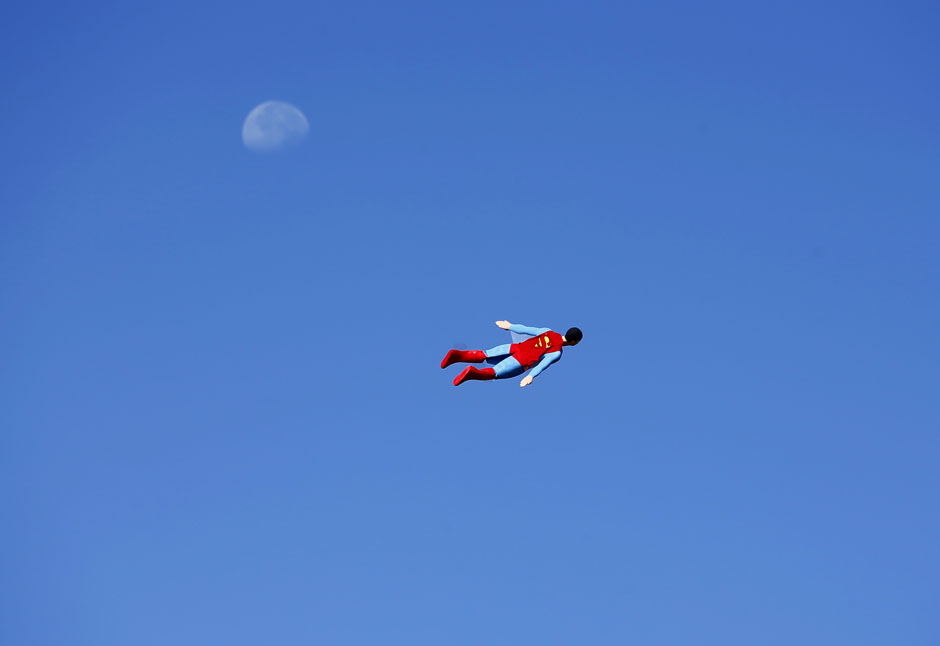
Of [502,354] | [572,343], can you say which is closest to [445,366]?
[502,354]

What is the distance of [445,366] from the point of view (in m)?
28.2

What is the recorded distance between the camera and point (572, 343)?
28875mm

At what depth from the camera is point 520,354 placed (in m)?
29.0

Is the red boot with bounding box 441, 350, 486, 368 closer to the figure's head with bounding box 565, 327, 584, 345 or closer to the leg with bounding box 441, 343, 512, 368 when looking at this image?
the leg with bounding box 441, 343, 512, 368

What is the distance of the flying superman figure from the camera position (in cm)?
2867

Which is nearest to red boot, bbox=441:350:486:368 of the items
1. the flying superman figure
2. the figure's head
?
the flying superman figure

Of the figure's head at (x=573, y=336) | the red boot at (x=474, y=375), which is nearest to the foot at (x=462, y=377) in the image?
the red boot at (x=474, y=375)

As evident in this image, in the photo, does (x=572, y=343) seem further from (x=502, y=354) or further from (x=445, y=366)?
(x=445, y=366)

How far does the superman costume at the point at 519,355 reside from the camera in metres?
28.8

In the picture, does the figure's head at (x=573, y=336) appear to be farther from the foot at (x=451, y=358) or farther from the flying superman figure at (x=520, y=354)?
the foot at (x=451, y=358)

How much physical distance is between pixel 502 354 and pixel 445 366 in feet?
7.05

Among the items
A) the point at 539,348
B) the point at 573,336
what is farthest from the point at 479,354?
the point at 573,336

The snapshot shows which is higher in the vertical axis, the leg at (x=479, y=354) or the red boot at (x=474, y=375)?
the leg at (x=479, y=354)

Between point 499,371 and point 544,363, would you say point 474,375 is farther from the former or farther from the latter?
point 544,363
